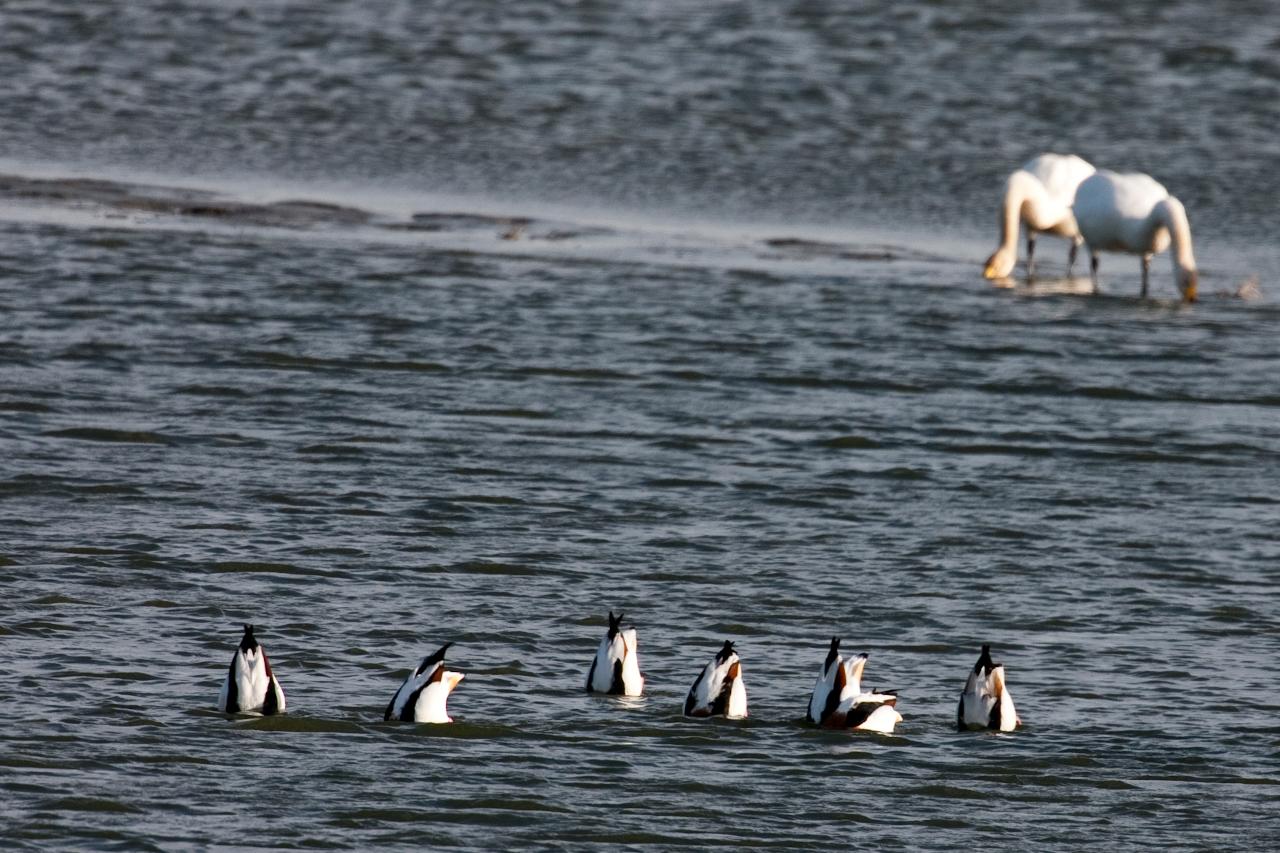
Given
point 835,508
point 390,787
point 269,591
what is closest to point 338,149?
point 835,508

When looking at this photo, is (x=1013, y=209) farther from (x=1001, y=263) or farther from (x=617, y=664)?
(x=617, y=664)

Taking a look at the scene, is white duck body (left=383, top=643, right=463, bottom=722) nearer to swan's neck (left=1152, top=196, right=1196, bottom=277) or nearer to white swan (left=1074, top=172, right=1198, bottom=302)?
white swan (left=1074, top=172, right=1198, bottom=302)

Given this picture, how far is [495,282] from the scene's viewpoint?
16.7m

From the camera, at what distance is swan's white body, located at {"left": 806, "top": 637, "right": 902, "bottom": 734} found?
26.2ft

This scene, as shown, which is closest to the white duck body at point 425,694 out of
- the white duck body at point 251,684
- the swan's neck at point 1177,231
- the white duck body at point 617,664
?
the white duck body at point 251,684

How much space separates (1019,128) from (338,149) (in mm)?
6849

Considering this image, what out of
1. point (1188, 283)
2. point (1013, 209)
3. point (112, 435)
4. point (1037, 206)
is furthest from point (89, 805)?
point (1037, 206)

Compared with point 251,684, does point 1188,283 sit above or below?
below

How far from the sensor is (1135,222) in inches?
728

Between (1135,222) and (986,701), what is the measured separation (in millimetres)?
11114

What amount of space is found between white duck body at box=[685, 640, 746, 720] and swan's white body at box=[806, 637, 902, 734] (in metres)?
0.29

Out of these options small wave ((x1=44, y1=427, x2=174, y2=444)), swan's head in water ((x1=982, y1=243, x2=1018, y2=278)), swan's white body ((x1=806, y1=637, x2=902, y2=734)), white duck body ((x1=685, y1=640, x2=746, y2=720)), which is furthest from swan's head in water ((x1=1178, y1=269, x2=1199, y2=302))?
white duck body ((x1=685, y1=640, x2=746, y2=720))

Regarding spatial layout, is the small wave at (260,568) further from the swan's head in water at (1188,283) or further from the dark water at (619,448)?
the swan's head in water at (1188,283)

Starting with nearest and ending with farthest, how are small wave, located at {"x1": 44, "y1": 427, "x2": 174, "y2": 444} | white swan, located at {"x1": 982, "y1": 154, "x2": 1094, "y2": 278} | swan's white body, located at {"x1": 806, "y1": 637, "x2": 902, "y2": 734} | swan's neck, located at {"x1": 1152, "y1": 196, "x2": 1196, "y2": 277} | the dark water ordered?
the dark water < swan's white body, located at {"x1": 806, "y1": 637, "x2": 902, "y2": 734} < small wave, located at {"x1": 44, "y1": 427, "x2": 174, "y2": 444} < swan's neck, located at {"x1": 1152, "y1": 196, "x2": 1196, "y2": 277} < white swan, located at {"x1": 982, "y1": 154, "x2": 1094, "y2": 278}
